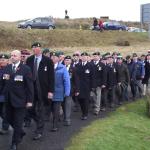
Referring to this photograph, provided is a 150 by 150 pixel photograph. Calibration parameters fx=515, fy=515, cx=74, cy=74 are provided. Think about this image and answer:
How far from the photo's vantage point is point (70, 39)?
153 ft

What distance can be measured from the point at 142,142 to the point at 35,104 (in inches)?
114

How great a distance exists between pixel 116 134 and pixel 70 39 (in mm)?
33951

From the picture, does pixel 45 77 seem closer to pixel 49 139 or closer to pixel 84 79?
pixel 49 139

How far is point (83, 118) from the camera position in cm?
1489

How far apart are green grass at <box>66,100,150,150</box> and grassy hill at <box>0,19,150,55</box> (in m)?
24.4

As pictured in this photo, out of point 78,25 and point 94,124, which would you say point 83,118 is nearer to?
point 94,124

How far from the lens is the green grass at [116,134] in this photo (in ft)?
37.7

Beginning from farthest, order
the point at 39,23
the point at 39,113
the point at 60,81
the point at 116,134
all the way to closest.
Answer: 1. the point at 39,23
2. the point at 60,81
3. the point at 116,134
4. the point at 39,113

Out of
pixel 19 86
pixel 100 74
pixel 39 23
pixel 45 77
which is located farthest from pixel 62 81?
pixel 39 23

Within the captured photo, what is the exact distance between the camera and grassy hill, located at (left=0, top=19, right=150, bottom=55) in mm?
41844

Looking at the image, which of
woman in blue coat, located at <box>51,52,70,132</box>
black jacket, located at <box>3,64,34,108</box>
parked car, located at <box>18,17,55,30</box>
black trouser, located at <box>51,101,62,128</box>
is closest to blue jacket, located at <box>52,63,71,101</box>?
woman in blue coat, located at <box>51,52,70,132</box>

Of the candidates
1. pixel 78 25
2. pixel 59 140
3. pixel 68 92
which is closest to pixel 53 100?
pixel 68 92

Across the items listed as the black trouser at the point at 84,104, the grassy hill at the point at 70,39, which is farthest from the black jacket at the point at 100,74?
the grassy hill at the point at 70,39

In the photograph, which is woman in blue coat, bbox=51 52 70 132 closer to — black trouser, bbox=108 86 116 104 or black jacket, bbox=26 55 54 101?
black jacket, bbox=26 55 54 101
